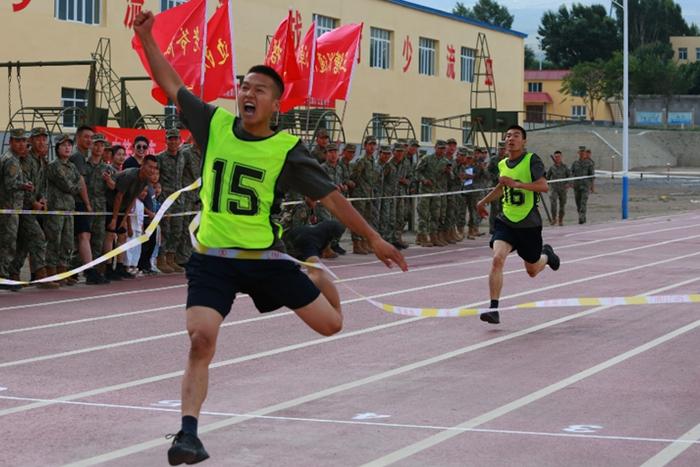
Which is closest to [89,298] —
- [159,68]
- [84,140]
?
[84,140]

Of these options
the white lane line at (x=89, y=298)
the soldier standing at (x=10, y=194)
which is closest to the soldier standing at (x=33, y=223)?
the soldier standing at (x=10, y=194)

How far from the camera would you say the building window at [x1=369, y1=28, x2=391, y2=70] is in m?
51.3

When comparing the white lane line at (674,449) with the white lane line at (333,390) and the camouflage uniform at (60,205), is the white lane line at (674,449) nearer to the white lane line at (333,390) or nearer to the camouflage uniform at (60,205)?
the white lane line at (333,390)

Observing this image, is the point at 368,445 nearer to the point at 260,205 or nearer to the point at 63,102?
the point at 260,205

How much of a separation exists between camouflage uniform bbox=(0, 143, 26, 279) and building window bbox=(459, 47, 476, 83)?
44.2 meters

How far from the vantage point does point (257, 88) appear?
705 cm

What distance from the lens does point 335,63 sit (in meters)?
26.8

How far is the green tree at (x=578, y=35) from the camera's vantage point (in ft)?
395

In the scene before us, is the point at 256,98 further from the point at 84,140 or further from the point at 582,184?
the point at 582,184

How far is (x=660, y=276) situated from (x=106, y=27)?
2151 centimetres

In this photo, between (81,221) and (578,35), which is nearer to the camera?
(81,221)

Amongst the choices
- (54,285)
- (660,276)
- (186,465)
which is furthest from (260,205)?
(660,276)

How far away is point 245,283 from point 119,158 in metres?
11.8

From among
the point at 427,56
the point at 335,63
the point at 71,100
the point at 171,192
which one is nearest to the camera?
the point at 171,192
